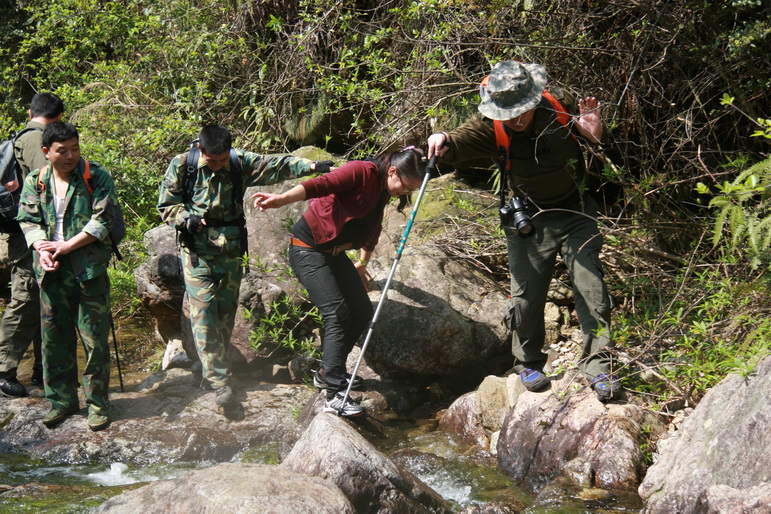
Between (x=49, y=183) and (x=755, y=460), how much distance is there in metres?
4.91

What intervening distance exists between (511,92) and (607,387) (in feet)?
6.52

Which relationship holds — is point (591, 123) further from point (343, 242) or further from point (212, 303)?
point (212, 303)

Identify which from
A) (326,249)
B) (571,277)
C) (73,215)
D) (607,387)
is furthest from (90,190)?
(607,387)

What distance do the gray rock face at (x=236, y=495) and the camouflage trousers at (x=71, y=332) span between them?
2.04 metres

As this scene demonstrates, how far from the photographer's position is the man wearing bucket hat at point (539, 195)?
474 centimetres

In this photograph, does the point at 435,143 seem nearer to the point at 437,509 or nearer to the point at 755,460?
the point at 437,509

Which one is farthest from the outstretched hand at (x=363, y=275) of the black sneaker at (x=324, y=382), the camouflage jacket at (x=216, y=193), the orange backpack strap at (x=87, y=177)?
the orange backpack strap at (x=87, y=177)

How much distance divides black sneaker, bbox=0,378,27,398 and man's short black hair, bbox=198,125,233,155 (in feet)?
8.39

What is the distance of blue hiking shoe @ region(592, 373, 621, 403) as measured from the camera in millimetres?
4691

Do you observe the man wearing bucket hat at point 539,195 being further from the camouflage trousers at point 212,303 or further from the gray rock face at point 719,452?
the camouflage trousers at point 212,303

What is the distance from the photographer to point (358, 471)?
12.8 feet

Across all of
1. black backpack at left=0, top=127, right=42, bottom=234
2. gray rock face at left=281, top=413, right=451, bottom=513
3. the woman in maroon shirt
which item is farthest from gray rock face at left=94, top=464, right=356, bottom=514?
black backpack at left=0, top=127, right=42, bottom=234

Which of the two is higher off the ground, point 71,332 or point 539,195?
point 539,195

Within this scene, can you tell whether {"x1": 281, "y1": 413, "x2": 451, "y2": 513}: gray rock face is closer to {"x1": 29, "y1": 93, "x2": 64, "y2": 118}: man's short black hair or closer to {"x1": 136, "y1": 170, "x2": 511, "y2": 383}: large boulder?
{"x1": 136, "y1": 170, "x2": 511, "y2": 383}: large boulder
